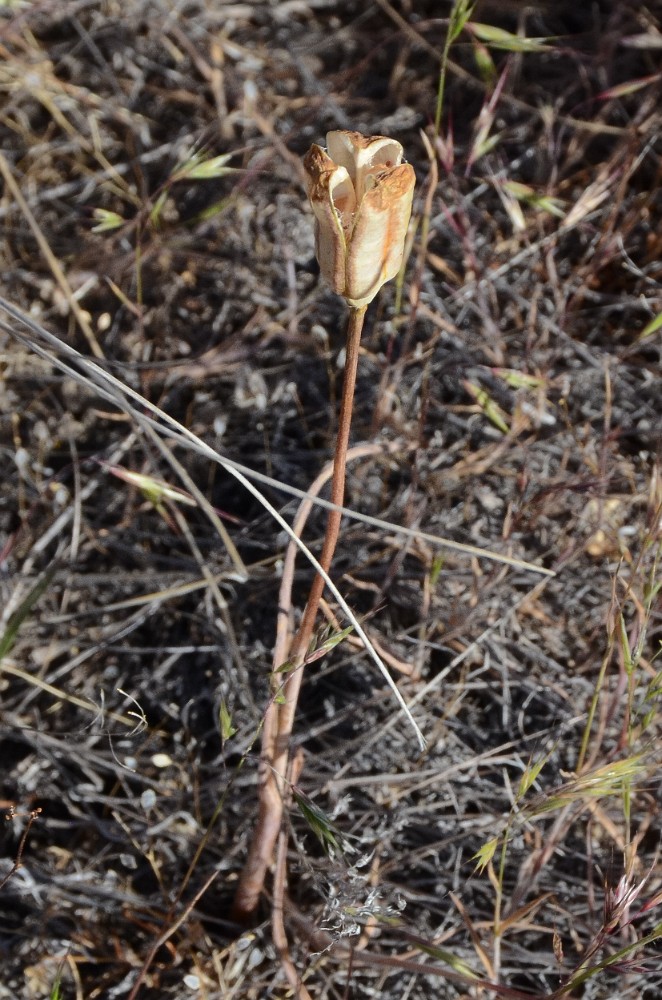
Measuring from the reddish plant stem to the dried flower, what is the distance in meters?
0.04

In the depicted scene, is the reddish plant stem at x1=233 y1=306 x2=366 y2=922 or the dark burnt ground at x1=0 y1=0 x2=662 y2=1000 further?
the dark burnt ground at x1=0 y1=0 x2=662 y2=1000

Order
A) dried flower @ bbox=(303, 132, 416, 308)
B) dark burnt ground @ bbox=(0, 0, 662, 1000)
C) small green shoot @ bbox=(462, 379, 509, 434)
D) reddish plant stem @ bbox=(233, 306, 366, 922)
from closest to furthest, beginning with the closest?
dried flower @ bbox=(303, 132, 416, 308)
reddish plant stem @ bbox=(233, 306, 366, 922)
dark burnt ground @ bbox=(0, 0, 662, 1000)
small green shoot @ bbox=(462, 379, 509, 434)

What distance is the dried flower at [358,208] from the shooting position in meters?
0.77

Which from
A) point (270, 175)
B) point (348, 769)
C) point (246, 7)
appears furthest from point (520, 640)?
point (246, 7)

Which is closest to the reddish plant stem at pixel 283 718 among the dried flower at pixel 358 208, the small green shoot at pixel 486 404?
the dried flower at pixel 358 208

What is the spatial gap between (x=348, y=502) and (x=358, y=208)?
81 cm

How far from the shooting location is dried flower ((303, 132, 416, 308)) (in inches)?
30.4

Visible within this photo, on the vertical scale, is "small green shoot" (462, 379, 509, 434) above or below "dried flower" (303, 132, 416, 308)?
below

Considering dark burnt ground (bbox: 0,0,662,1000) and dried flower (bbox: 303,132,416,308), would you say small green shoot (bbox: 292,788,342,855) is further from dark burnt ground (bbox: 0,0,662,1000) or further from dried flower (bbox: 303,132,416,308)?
dried flower (bbox: 303,132,416,308)

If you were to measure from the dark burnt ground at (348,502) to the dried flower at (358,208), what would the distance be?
1.75 ft

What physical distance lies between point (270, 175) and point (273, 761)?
47.4 inches

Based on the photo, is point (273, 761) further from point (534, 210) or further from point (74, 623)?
point (534, 210)

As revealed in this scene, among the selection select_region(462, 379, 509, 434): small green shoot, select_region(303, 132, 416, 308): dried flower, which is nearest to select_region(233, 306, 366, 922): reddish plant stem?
select_region(303, 132, 416, 308): dried flower

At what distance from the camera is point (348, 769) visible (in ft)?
4.49
